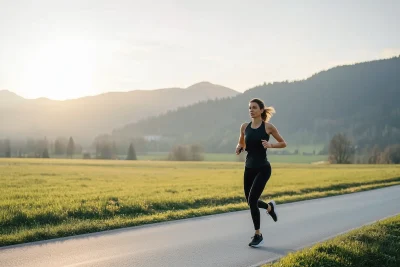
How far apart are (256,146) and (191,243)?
217 cm

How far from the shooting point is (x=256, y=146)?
7980mm

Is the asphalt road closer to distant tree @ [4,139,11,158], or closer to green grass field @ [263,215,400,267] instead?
green grass field @ [263,215,400,267]

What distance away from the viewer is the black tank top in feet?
26.0

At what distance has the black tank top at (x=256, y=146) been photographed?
26.0 feet

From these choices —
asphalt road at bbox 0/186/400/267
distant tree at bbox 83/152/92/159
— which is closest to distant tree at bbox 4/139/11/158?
distant tree at bbox 83/152/92/159

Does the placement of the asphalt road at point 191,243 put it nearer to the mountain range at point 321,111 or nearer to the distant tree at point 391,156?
the distant tree at point 391,156

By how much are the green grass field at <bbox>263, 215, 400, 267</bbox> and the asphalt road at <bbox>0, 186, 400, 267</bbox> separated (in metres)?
0.60

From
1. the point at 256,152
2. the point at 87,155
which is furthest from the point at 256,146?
the point at 87,155

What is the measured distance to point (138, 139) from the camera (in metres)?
149

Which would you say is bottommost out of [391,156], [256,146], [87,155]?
[391,156]

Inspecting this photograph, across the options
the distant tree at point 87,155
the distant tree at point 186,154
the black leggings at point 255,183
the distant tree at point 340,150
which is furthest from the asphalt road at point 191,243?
the distant tree at point 87,155

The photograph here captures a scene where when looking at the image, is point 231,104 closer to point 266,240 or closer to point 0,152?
point 0,152

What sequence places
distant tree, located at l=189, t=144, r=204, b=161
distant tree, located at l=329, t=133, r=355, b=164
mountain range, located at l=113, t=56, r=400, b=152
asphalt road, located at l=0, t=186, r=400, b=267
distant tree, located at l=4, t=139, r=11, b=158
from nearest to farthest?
asphalt road, located at l=0, t=186, r=400, b=267
distant tree, located at l=329, t=133, r=355, b=164
distant tree, located at l=4, t=139, r=11, b=158
distant tree, located at l=189, t=144, r=204, b=161
mountain range, located at l=113, t=56, r=400, b=152

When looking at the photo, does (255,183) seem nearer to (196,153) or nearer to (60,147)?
(196,153)
